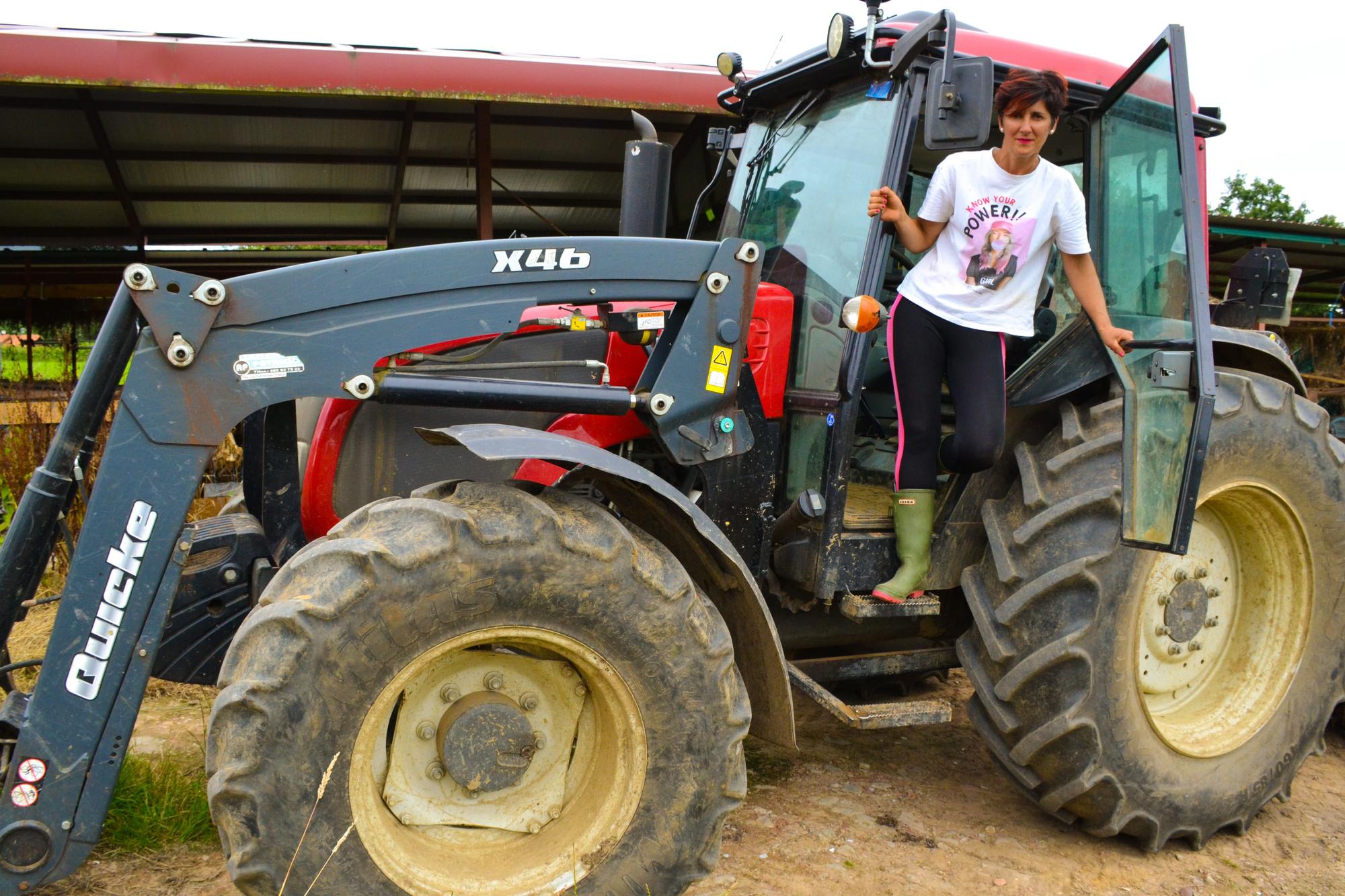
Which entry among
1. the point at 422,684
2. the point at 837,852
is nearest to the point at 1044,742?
the point at 837,852

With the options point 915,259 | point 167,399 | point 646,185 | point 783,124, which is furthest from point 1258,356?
point 167,399

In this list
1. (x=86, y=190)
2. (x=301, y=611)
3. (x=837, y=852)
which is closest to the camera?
(x=301, y=611)

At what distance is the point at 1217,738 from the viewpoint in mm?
3486

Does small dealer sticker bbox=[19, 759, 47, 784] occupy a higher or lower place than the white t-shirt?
lower

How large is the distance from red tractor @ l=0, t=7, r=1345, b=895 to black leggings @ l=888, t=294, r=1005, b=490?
17 centimetres

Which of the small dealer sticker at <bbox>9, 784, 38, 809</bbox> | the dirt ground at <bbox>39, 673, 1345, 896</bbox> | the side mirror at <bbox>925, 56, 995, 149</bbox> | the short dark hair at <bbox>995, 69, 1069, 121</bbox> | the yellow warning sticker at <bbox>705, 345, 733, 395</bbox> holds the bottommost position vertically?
the dirt ground at <bbox>39, 673, 1345, 896</bbox>

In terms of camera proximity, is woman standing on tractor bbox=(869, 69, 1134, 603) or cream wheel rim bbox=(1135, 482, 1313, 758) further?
cream wheel rim bbox=(1135, 482, 1313, 758)

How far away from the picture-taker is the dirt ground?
3.01 metres

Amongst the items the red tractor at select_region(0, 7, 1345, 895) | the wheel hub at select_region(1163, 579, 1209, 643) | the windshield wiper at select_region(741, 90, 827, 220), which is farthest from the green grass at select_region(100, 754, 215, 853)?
the wheel hub at select_region(1163, 579, 1209, 643)

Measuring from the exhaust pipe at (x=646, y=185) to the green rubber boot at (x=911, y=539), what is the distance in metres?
1.19

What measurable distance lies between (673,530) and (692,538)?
3.2 inches

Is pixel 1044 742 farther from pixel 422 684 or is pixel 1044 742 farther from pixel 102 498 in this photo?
pixel 102 498

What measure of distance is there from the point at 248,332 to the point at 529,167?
6.95m

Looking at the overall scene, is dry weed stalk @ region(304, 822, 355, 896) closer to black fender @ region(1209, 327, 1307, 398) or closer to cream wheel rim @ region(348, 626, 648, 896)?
cream wheel rim @ region(348, 626, 648, 896)
